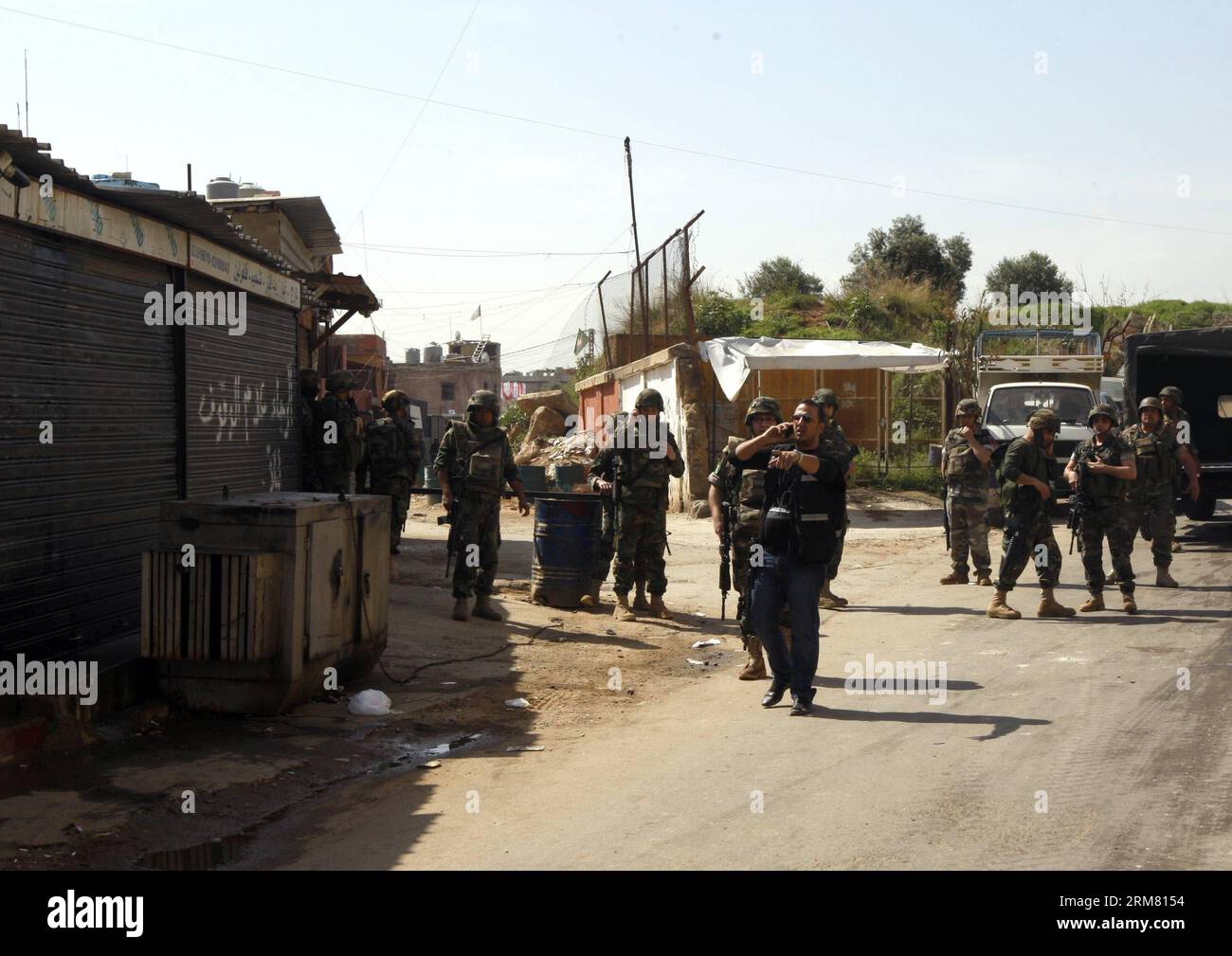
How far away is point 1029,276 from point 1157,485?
154 feet

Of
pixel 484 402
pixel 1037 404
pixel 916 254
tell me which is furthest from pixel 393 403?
pixel 916 254

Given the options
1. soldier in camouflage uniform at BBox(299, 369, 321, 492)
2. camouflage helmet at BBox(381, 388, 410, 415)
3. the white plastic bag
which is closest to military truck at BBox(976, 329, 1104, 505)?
camouflage helmet at BBox(381, 388, 410, 415)

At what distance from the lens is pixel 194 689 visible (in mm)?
6953

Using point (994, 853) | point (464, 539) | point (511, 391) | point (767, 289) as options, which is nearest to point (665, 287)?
point (464, 539)

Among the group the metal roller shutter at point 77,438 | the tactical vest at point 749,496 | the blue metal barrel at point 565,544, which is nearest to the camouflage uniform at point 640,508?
the blue metal barrel at point 565,544

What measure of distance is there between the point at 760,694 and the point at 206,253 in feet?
16.6

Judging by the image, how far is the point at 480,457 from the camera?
10672 millimetres

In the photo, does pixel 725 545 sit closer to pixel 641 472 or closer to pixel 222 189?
pixel 641 472

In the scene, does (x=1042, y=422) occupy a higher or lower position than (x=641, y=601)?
higher

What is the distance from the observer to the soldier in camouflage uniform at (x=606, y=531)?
37.0ft

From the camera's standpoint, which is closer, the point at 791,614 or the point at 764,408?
the point at 791,614

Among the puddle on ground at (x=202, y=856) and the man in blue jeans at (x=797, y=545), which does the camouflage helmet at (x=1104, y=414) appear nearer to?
the man in blue jeans at (x=797, y=545)
